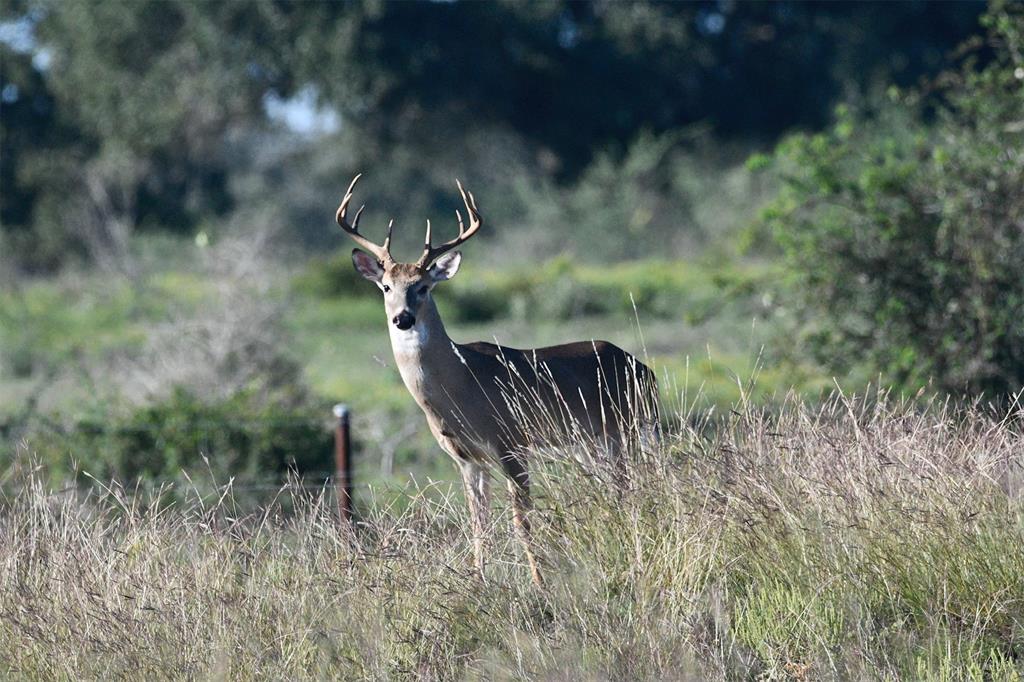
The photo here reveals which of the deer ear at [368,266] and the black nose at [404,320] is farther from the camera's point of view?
the deer ear at [368,266]

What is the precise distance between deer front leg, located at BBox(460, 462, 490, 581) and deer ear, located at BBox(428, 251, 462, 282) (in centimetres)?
112

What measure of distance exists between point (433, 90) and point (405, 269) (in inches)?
984

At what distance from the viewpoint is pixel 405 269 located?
7.70 meters

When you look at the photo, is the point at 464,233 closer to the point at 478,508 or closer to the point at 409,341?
the point at 409,341

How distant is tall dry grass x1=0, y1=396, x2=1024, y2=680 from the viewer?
5340mm

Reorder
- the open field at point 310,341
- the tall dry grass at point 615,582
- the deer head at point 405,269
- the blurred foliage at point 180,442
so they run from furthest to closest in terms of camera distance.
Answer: the open field at point 310,341 → the blurred foliage at point 180,442 → the deer head at point 405,269 → the tall dry grass at point 615,582

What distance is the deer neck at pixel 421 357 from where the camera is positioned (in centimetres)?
755

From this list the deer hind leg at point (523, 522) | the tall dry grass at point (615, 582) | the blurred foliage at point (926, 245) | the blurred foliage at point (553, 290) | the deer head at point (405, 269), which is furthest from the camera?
the blurred foliage at point (553, 290)

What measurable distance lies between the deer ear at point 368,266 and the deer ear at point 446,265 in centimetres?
29

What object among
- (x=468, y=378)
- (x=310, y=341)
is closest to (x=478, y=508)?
(x=468, y=378)

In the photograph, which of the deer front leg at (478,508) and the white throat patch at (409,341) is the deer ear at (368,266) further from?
the deer front leg at (478,508)

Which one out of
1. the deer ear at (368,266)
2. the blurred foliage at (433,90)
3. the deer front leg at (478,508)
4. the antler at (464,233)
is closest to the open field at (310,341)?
the deer ear at (368,266)

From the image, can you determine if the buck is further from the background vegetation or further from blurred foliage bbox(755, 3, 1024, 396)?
blurred foliage bbox(755, 3, 1024, 396)

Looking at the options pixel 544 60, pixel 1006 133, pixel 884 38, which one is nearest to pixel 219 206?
pixel 544 60
